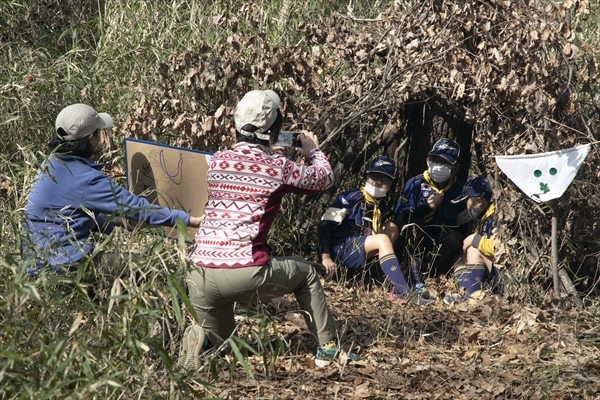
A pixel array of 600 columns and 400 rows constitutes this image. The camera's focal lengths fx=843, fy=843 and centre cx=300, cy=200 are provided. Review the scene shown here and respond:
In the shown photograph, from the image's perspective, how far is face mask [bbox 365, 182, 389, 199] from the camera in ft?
21.5

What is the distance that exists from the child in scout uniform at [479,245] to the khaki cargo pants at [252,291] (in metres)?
1.80

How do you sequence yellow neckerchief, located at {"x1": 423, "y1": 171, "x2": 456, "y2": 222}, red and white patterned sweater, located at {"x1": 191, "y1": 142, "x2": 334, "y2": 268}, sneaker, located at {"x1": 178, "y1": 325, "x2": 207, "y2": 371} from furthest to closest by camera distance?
1. yellow neckerchief, located at {"x1": 423, "y1": 171, "x2": 456, "y2": 222}
2. red and white patterned sweater, located at {"x1": 191, "y1": 142, "x2": 334, "y2": 268}
3. sneaker, located at {"x1": 178, "y1": 325, "x2": 207, "y2": 371}

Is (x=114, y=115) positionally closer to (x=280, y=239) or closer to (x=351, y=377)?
(x=280, y=239)

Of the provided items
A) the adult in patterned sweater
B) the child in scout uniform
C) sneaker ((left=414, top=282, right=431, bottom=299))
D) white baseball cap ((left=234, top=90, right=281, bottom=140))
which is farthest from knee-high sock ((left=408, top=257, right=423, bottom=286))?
white baseball cap ((left=234, top=90, right=281, bottom=140))

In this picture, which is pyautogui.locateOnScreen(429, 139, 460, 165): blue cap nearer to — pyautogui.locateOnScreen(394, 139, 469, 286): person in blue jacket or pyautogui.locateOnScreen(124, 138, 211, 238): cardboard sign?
pyautogui.locateOnScreen(394, 139, 469, 286): person in blue jacket

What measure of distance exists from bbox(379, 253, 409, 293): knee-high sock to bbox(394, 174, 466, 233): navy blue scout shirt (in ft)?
1.82

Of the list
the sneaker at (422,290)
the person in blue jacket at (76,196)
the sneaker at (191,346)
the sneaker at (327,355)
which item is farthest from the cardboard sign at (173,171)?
the sneaker at (422,290)

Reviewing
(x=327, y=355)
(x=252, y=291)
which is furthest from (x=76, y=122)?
(x=327, y=355)

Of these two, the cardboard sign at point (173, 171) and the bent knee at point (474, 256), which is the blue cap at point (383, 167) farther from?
the cardboard sign at point (173, 171)

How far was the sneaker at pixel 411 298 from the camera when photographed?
6.14 m

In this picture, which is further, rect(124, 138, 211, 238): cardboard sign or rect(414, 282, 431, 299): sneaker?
rect(414, 282, 431, 299): sneaker

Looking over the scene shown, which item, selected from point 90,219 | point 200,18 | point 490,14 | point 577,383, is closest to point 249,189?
point 90,219

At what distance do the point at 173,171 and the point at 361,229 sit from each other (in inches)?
70.9

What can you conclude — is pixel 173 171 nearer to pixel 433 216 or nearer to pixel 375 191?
pixel 375 191
